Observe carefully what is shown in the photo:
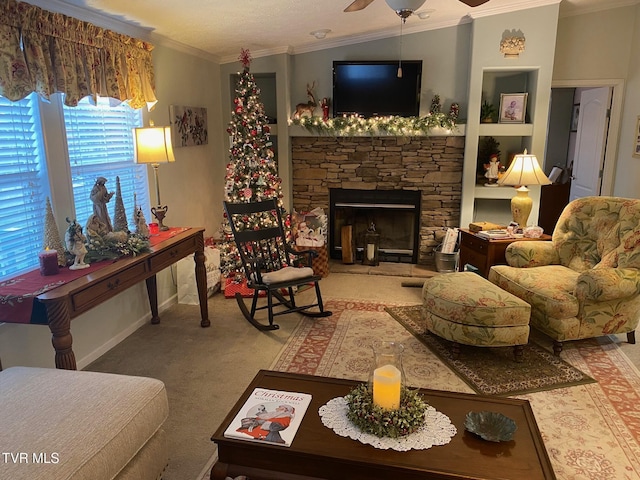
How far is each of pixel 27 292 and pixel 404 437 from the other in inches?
72.4

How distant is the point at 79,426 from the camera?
1.66 m

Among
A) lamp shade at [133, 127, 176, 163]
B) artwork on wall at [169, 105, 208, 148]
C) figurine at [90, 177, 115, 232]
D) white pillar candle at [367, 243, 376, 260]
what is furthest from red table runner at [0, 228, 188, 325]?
white pillar candle at [367, 243, 376, 260]

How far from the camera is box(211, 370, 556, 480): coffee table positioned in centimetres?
160

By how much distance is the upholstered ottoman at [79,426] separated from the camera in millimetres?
1503

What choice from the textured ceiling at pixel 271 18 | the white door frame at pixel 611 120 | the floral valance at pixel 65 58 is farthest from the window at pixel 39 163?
the white door frame at pixel 611 120

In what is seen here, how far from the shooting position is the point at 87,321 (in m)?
3.21

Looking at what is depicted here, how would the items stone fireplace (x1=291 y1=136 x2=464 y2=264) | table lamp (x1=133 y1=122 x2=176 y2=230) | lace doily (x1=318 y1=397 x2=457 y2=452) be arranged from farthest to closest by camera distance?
stone fireplace (x1=291 y1=136 x2=464 y2=264)
table lamp (x1=133 y1=122 x2=176 y2=230)
lace doily (x1=318 y1=397 x2=457 y2=452)

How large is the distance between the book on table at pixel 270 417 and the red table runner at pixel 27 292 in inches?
42.9

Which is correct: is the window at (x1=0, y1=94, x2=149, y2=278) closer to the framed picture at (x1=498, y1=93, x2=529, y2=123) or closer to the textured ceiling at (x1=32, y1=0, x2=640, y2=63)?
the textured ceiling at (x1=32, y1=0, x2=640, y2=63)

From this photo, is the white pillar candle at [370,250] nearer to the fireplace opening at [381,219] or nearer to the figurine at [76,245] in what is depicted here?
the fireplace opening at [381,219]

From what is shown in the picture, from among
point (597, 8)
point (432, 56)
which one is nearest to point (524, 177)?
point (432, 56)

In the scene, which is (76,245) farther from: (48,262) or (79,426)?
(79,426)

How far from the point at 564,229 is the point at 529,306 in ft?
3.68

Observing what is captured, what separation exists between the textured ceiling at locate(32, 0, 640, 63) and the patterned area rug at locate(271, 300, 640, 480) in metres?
2.47
